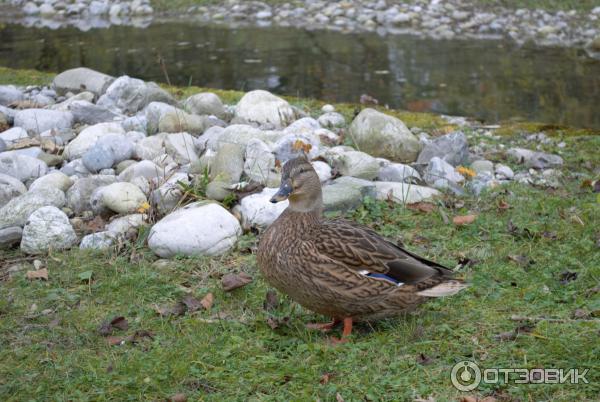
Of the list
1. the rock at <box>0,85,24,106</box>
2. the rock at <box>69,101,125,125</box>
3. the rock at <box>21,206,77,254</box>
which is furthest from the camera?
the rock at <box>0,85,24,106</box>

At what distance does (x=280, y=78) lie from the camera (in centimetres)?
1205

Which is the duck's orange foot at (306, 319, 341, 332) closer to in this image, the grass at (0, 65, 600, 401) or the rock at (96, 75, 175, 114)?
the grass at (0, 65, 600, 401)

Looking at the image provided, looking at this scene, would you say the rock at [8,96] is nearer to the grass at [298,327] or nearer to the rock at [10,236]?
the rock at [10,236]

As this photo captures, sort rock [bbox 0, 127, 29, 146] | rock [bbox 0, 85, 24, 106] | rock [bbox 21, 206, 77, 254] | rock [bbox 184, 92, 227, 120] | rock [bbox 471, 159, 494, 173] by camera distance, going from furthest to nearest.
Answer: rock [bbox 0, 85, 24, 106], rock [bbox 184, 92, 227, 120], rock [bbox 0, 127, 29, 146], rock [bbox 471, 159, 494, 173], rock [bbox 21, 206, 77, 254]

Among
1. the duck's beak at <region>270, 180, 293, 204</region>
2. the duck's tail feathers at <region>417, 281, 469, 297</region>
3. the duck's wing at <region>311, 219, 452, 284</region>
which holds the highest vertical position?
the duck's beak at <region>270, 180, 293, 204</region>

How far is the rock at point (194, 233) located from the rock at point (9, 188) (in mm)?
1413

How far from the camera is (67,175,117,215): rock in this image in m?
6.10

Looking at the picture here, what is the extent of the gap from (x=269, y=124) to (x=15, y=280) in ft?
11.6

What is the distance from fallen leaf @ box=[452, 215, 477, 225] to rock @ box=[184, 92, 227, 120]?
10.9 ft

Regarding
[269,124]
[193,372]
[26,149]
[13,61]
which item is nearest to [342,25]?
[13,61]

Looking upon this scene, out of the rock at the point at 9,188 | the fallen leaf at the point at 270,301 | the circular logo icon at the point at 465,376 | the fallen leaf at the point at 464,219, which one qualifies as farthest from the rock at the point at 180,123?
the circular logo icon at the point at 465,376

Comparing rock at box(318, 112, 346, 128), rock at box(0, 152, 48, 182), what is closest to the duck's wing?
rock at box(0, 152, 48, 182)

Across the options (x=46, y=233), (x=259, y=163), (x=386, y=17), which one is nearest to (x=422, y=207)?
(x=259, y=163)
